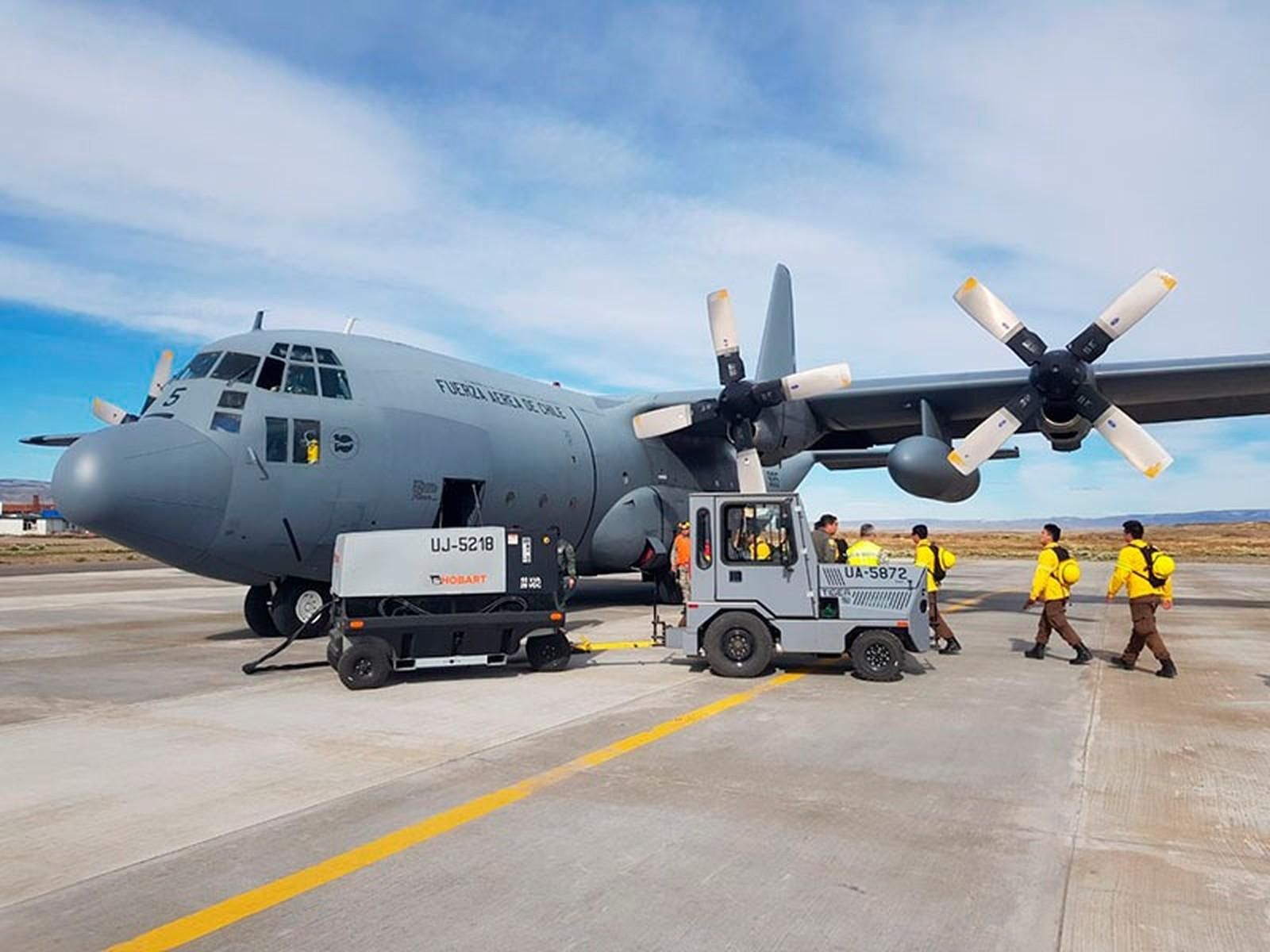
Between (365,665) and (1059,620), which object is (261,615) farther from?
(1059,620)

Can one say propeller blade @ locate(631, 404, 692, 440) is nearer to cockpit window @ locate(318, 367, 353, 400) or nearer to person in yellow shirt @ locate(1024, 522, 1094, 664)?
cockpit window @ locate(318, 367, 353, 400)

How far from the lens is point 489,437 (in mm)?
14453

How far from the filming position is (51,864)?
14.7 feet

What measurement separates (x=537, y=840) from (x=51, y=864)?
7.84ft

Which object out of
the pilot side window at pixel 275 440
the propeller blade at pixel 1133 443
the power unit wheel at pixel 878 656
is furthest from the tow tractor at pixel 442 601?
the propeller blade at pixel 1133 443

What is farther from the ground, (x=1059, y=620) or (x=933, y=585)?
(x=933, y=585)

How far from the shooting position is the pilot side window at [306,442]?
11.7 metres

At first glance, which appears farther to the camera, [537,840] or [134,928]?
[537,840]

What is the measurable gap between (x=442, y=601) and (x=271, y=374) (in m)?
4.21

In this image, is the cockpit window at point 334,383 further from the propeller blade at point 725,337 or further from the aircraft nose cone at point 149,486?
the propeller blade at point 725,337

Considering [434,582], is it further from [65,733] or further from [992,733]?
[992,733]

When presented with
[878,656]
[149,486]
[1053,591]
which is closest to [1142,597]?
[1053,591]

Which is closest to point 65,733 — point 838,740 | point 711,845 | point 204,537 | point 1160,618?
point 204,537

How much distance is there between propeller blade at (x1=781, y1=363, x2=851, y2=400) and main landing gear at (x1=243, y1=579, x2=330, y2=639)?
8.51 metres
